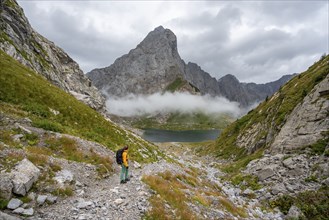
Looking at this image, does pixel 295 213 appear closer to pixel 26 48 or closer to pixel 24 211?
pixel 24 211

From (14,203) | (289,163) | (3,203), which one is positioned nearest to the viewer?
(3,203)

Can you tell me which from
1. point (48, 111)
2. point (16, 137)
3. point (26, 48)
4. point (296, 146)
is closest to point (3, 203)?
point (16, 137)

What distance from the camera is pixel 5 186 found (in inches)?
494

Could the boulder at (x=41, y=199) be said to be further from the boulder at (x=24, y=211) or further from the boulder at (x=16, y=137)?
the boulder at (x=16, y=137)

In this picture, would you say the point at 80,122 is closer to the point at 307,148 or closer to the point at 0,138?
the point at 0,138

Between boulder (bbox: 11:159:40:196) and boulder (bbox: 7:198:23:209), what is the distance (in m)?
0.71

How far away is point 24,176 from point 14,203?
7.26 ft

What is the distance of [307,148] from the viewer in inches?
1325

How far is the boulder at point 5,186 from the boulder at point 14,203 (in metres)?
0.41

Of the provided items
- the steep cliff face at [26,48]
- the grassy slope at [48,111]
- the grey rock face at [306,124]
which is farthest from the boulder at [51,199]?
the steep cliff face at [26,48]

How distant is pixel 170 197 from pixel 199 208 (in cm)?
251

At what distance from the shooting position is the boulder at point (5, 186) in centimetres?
1222

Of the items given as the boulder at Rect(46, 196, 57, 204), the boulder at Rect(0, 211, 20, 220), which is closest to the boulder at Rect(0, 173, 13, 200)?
the boulder at Rect(0, 211, 20, 220)

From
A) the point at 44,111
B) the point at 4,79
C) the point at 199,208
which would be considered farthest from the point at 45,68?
the point at 199,208
